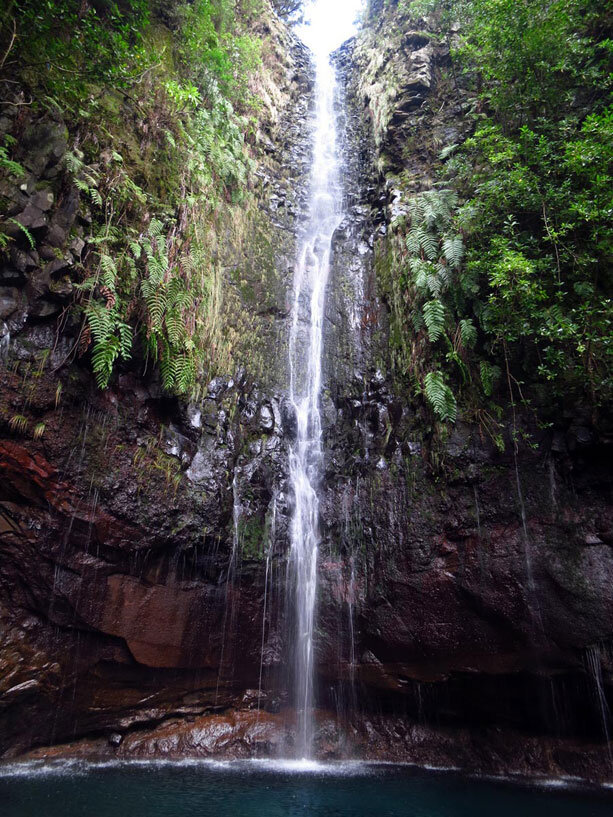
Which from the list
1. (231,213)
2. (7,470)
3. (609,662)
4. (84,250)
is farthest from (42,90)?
(609,662)

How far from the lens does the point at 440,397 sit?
7.41m

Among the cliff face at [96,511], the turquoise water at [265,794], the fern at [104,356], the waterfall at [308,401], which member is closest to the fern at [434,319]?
the waterfall at [308,401]

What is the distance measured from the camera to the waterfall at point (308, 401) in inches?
305

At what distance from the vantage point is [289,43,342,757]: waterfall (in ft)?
25.4

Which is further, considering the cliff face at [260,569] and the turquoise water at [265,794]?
the cliff face at [260,569]

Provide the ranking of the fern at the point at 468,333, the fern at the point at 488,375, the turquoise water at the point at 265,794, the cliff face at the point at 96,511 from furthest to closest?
the fern at the point at 468,333 → the fern at the point at 488,375 → the cliff face at the point at 96,511 → the turquoise water at the point at 265,794

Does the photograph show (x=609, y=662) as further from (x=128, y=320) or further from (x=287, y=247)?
(x=287, y=247)

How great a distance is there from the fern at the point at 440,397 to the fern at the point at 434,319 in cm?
72

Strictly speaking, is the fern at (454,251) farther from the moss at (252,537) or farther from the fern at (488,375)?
the moss at (252,537)

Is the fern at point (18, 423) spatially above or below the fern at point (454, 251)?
below

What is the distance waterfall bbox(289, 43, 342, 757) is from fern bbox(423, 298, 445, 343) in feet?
8.84

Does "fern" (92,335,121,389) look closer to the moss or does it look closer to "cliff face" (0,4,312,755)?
"cliff face" (0,4,312,755)

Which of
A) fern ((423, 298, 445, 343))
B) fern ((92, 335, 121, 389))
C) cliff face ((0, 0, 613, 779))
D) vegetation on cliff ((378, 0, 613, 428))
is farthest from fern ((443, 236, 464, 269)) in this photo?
fern ((92, 335, 121, 389))

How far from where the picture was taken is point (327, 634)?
25.2ft
